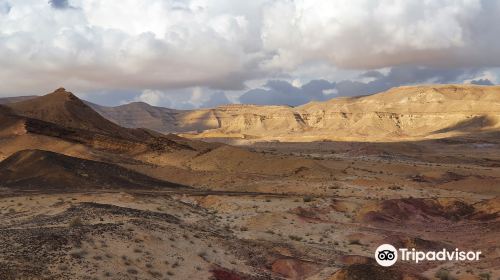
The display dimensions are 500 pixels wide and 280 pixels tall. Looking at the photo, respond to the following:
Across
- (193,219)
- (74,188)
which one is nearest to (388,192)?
(193,219)

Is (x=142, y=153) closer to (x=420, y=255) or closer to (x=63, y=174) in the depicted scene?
(x=63, y=174)

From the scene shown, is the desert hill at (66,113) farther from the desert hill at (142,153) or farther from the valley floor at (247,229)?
the valley floor at (247,229)

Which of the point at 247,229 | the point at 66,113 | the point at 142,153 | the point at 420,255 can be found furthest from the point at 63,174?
the point at 66,113

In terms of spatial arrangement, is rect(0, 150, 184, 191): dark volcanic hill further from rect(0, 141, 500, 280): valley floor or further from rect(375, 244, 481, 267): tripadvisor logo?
rect(375, 244, 481, 267): tripadvisor logo

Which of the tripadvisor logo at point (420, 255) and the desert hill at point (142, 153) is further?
the desert hill at point (142, 153)

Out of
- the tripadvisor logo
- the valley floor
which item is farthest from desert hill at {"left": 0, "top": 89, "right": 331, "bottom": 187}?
the tripadvisor logo

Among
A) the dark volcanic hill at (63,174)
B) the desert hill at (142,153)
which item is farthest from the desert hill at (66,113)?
the dark volcanic hill at (63,174)

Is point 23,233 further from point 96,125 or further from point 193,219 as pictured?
point 96,125

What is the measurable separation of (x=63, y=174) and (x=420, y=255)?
3097 cm

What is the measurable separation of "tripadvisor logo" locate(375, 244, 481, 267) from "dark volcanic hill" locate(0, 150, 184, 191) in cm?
2605

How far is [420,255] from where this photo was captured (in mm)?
24719

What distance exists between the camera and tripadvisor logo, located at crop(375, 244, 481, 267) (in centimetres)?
2367

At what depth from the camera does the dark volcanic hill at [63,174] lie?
43.6 meters

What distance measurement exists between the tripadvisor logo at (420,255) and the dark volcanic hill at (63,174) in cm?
2605
